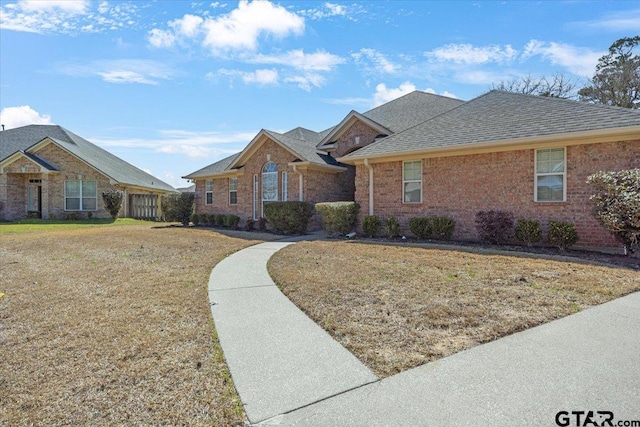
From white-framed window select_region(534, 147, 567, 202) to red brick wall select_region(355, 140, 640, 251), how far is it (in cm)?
13

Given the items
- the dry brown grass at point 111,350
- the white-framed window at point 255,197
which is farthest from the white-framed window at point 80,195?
the dry brown grass at point 111,350

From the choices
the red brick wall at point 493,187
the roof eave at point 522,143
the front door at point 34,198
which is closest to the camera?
the roof eave at point 522,143

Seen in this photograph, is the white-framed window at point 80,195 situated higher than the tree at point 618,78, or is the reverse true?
the tree at point 618,78

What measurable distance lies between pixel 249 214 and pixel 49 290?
12.8 meters

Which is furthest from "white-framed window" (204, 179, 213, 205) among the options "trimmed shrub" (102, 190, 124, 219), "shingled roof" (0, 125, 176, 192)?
"shingled roof" (0, 125, 176, 192)

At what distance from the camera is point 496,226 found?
1075cm

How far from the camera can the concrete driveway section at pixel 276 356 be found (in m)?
2.87

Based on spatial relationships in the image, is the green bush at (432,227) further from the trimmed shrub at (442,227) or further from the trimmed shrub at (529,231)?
the trimmed shrub at (529,231)

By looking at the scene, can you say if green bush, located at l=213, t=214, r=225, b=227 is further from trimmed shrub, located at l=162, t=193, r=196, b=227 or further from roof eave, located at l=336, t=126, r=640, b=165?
roof eave, located at l=336, t=126, r=640, b=165

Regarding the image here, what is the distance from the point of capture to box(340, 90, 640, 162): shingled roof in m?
10.0

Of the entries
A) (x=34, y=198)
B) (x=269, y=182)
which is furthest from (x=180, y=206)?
(x=34, y=198)

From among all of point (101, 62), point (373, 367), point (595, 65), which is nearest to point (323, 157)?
point (101, 62)

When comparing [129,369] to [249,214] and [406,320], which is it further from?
[249,214]

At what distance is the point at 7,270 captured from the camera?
802 cm
